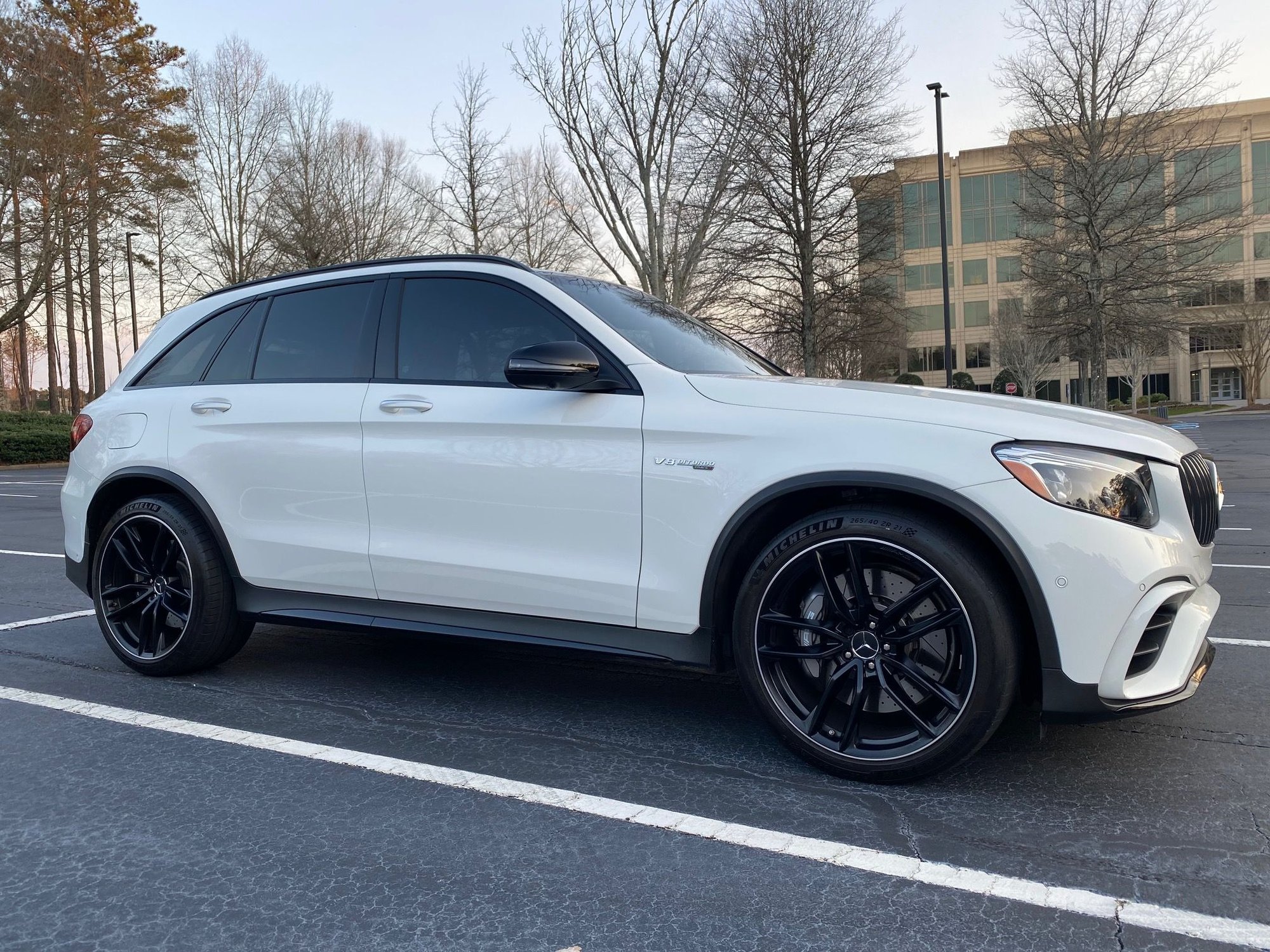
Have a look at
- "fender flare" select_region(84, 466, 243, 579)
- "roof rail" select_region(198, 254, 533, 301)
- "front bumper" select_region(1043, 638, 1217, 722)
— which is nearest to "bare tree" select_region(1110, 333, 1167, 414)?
"roof rail" select_region(198, 254, 533, 301)

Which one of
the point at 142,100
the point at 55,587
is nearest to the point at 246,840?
Result: the point at 55,587

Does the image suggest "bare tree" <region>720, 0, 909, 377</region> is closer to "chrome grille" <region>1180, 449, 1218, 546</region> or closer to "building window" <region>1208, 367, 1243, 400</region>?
"chrome grille" <region>1180, 449, 1218, 546</region>

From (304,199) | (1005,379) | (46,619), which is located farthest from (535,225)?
(1005,379)

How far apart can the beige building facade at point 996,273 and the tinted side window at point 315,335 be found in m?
51.2

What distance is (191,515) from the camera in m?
4.42

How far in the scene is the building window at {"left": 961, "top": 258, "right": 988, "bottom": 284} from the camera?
62.5 m

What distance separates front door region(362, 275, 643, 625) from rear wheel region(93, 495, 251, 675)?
0.96 meters

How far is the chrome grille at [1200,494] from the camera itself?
3.00m

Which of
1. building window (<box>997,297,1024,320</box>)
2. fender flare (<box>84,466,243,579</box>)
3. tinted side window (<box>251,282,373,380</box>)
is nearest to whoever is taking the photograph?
tinted side window (<box>251,282,373,380</box>)

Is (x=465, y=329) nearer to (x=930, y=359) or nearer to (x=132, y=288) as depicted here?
(x=132, y=288)

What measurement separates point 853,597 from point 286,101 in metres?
32.4

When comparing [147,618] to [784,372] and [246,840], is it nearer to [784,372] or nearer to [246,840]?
[246,840]

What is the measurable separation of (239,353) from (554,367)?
1.97m

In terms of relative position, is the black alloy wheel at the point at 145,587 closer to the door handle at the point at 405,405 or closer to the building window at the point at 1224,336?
the door handle at the point at 405,405
